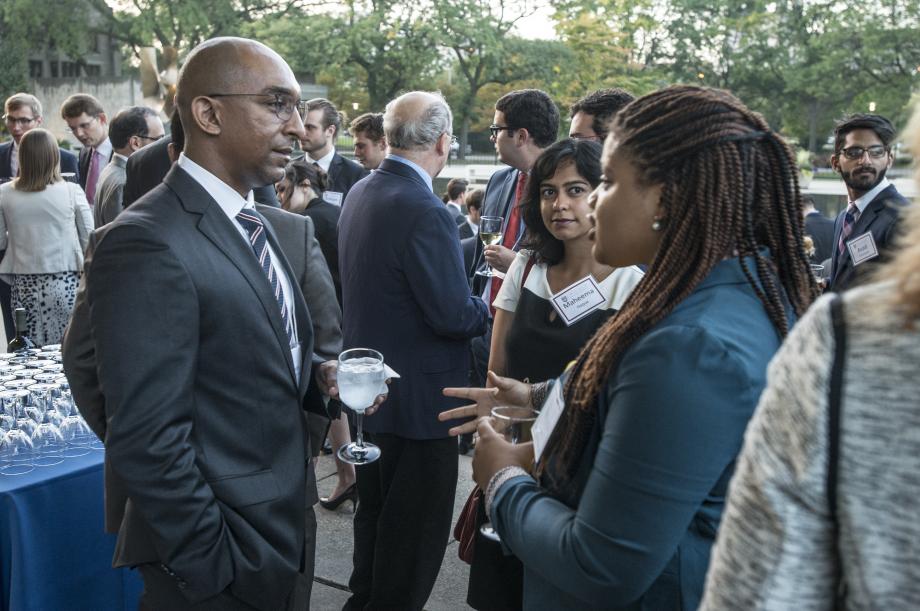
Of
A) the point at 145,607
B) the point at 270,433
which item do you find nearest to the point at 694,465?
the point at 270,433

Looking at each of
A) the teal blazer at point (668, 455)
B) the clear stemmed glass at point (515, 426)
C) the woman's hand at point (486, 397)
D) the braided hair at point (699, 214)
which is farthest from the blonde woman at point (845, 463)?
the woman's hand at point (486, 397)

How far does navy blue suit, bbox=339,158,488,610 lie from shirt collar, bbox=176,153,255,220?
1.22m

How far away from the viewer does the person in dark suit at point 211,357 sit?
178 centimetres

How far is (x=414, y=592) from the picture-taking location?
3.23 meters

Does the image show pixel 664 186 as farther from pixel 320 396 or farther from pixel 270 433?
pixel 320 396

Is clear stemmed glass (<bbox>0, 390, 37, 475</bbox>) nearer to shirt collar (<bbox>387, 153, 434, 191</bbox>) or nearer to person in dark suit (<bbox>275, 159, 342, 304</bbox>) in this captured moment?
shirt collar (<bbox>387, 153, 434, 191</bbox>)

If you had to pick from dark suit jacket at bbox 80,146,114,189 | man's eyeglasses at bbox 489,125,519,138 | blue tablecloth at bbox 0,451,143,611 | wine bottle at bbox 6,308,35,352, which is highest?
man's eyeglasses at bbox 489,125,519,138

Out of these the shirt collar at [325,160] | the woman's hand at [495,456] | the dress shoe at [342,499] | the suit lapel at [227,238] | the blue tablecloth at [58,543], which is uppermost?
the suit lapel at [227,238]

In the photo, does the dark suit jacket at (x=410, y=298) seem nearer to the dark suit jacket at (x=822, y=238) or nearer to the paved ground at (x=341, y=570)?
the paved ground at (x=341, y=570)

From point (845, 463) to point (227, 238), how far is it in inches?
60.1

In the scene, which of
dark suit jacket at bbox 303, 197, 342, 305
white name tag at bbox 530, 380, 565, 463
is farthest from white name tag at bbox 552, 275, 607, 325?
dark suit jacket at bbox 303, 197, 342, 305

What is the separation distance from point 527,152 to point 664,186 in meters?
3.22

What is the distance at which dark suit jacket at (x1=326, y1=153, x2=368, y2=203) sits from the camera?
6199mm

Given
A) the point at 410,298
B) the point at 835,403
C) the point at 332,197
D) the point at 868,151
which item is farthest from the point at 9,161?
the point at 835,403
